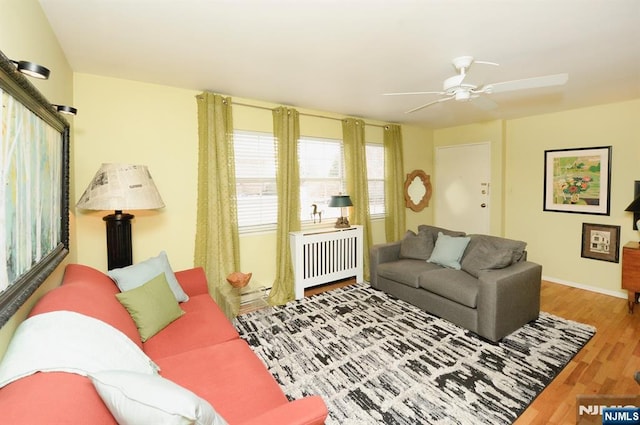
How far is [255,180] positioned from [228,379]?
2553 millimetres

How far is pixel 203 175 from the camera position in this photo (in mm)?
3256

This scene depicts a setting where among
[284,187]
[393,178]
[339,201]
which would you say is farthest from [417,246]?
[284,187]

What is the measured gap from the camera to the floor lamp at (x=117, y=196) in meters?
2.19

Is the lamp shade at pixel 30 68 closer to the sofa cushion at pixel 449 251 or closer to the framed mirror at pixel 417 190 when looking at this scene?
the sofa cushion at pixel 449 251

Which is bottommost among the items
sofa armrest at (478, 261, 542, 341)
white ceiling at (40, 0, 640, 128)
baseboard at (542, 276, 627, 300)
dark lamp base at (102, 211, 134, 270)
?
baseboard at (542, 276, 627, 300)

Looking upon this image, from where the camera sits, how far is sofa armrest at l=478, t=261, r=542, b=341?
2.65 meters

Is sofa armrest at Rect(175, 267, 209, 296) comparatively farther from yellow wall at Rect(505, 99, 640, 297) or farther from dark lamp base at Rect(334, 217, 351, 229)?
yellow wall at Rect(505, 99, 640, 297)

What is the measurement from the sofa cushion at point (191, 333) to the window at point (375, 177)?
125 inches

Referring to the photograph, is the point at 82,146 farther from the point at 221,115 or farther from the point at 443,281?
the point at 443,281

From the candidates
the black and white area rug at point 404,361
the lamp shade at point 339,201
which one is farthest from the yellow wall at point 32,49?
the lamp shade at point 339,201

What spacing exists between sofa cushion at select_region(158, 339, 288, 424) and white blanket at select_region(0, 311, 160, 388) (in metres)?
0.23

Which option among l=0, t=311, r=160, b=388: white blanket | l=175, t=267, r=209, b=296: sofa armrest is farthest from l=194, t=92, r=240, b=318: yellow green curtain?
l=0, t=311, r=160, b=388: white blanket

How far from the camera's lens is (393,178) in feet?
16.0

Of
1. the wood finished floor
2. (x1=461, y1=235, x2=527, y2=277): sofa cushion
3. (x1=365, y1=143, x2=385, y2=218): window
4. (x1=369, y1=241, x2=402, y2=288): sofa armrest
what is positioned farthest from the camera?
(x1=365, y1=143, x2=385, y2=218): window
